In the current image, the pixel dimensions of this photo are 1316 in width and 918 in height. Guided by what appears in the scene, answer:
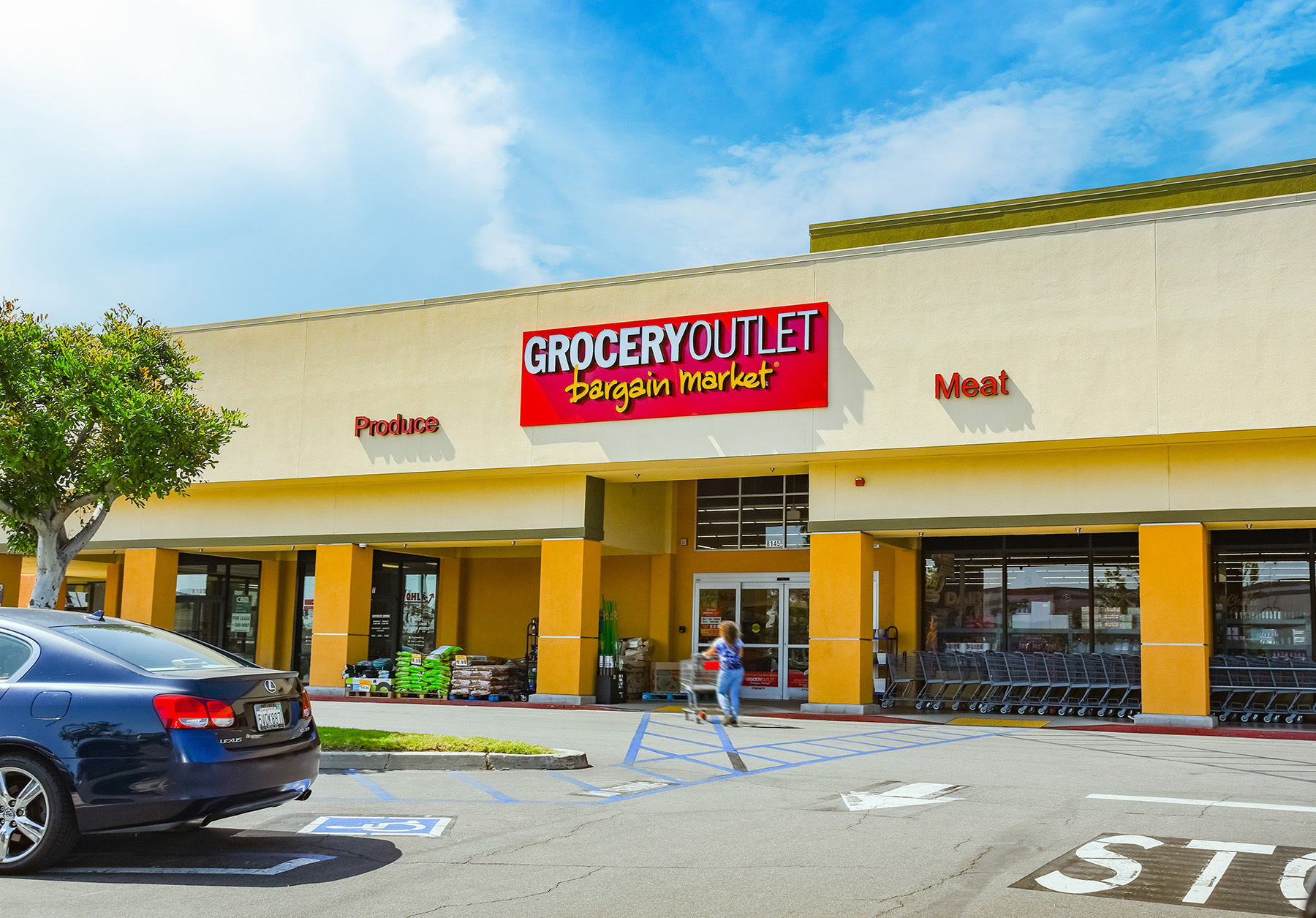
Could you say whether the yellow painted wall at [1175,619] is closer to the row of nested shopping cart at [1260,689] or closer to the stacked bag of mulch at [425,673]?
the row of nested shopping cart at [1260,689]

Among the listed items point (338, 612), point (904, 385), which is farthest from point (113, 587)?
point (904, 385)

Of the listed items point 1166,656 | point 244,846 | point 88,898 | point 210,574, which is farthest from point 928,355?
point 210,574

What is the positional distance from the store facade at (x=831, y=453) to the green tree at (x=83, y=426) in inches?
306

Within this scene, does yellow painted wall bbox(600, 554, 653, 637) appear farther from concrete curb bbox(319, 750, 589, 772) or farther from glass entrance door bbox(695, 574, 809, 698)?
concrete curb bbox(319, 750, 589, 772)

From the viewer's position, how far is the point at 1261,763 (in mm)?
13148

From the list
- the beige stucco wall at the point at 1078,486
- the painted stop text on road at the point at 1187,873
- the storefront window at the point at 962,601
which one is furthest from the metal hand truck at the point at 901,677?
the painted stop text on road at the point at 1187,873

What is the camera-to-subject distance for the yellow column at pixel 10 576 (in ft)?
95.0

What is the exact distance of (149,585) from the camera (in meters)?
26.5

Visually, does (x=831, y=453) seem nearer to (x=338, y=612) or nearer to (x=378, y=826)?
(x=338, y=612)

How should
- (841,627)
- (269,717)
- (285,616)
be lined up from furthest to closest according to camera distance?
(285,616) → (841,627) → (269,717)

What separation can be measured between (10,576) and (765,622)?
18799 mm

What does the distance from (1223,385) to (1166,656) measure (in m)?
4.27

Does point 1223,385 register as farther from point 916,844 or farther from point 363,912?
point 363,912

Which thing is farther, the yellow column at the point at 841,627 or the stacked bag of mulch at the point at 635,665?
the stacked bag of mulch at the point at 635,665
